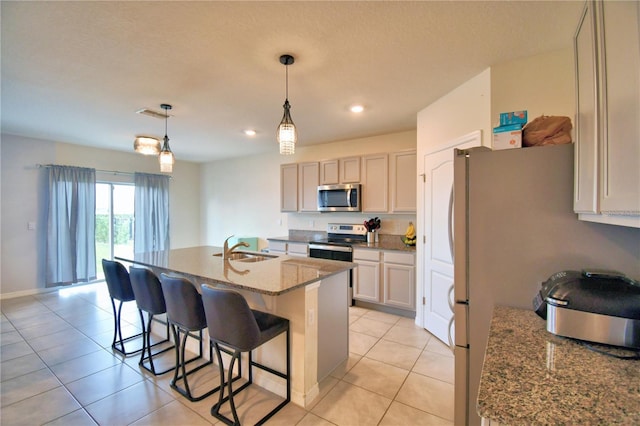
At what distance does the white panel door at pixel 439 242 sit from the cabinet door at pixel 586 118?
1319 millimetres

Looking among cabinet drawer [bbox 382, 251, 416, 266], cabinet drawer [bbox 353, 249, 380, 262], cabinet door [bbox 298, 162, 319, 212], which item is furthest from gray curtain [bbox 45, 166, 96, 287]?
cabinet drawer [bbox 382, 251, 416, 266]

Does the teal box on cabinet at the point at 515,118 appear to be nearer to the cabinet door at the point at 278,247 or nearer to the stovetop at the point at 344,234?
the stovetop at the point at 344,234

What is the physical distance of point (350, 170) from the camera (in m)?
4.36

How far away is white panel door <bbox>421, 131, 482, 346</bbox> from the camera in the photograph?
2.74 m

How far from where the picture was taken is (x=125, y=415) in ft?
6.12

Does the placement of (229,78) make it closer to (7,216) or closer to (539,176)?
(539,176)

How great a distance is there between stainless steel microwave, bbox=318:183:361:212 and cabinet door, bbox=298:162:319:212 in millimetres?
181

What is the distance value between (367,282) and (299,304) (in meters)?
2.08

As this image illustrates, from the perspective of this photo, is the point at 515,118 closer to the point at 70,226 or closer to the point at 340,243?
the point at 340,243

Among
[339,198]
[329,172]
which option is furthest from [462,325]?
[329,172]

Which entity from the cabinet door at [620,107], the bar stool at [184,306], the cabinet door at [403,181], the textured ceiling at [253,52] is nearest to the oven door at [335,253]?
the cabinet door at [403,181]

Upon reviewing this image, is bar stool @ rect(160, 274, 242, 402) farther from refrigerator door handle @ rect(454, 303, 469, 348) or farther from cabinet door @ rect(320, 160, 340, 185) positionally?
cabinet door @ rect(320, 160, 340, 185)

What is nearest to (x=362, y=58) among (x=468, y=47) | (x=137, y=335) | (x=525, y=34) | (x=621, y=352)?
(x=468, y=47)

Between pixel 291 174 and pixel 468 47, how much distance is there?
11.5ft
